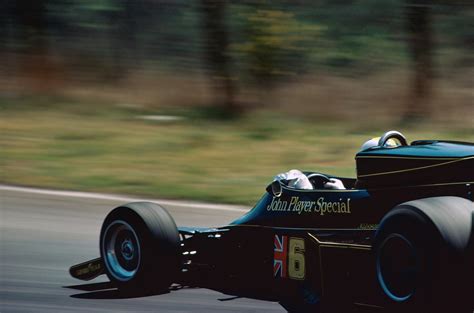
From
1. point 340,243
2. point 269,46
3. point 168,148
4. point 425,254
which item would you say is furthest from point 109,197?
point 425,254

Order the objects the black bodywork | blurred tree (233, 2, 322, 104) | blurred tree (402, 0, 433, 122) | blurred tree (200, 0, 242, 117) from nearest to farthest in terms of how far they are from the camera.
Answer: the black bodywork < blurred tree (402, 0, 433, 122) < blurred tree (233, 2, 322, 104) < blurred tree (200, 0, 242, 117)

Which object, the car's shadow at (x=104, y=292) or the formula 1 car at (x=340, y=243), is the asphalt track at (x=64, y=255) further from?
the formula 1 car at (x=340, y=243)

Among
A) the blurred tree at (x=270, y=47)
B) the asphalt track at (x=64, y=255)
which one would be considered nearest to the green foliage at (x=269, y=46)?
the blurred tree at (x=270, y=47)

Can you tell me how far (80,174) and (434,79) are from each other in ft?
23.4

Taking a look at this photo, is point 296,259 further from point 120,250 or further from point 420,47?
point 420,47

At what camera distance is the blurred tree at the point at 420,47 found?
1667cm

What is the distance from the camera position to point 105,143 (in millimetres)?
14852

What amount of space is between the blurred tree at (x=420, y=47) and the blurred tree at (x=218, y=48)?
10.6 ft

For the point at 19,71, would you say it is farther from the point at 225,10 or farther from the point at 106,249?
the point at 106,249

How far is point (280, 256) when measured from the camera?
629cm

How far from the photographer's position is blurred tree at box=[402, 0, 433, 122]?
16672mm

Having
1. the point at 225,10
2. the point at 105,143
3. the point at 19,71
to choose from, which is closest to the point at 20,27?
the point at 19,71

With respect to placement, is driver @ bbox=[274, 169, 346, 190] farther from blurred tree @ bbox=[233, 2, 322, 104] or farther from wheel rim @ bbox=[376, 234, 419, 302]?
blurred tree @ bbox=[233, 2, 322, 104]

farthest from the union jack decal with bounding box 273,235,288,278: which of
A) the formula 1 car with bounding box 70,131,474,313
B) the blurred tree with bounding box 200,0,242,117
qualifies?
the blurred tree with bounding box 200,0,242,117
